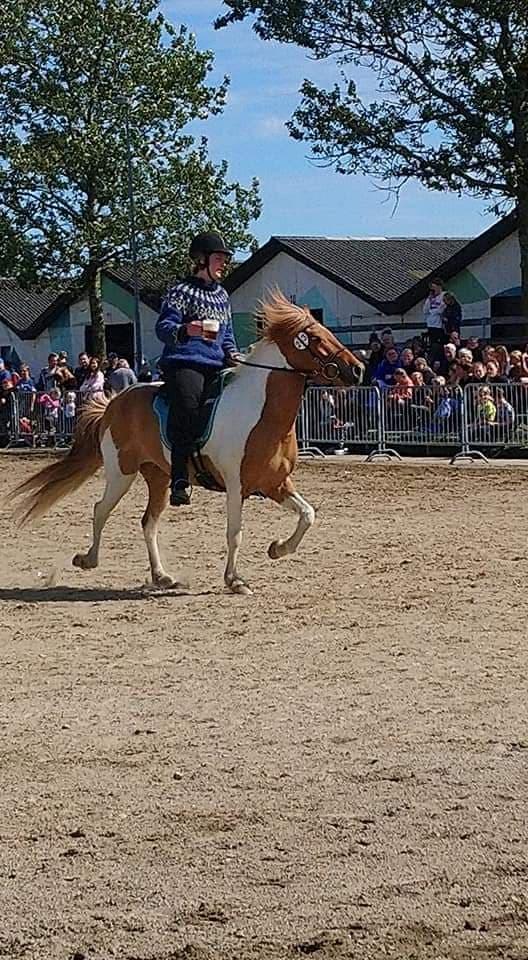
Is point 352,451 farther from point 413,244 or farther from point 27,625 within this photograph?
point 413,244

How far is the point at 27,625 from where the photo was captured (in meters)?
10.2

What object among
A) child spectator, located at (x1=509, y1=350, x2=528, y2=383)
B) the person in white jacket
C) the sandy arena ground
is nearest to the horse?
the sandy arena ground

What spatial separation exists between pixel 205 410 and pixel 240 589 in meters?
1.34

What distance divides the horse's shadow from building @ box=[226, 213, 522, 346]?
18.7 m

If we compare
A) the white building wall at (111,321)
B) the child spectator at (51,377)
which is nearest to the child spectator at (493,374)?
the child spectator at (51,377)

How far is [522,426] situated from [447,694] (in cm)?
1535

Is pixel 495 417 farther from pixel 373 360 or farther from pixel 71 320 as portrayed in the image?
pixel 71 320

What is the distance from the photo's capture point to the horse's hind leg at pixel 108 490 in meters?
12.1

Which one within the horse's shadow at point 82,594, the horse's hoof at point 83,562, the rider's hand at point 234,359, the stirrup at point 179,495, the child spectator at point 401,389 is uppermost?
the rider's hand at point 234,359

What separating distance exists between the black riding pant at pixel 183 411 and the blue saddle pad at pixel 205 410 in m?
0.04

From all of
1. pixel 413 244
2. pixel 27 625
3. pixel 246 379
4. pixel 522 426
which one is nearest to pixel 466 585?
pixel 246 379

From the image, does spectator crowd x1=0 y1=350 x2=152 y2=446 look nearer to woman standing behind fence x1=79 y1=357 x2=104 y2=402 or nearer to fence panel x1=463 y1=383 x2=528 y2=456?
woman standing behind fence x1=79 y1=357 x2=104 y2=402

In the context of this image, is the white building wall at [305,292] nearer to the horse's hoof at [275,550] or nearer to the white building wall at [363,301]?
the white building wall at [363,301]

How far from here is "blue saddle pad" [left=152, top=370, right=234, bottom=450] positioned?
1136 cm
